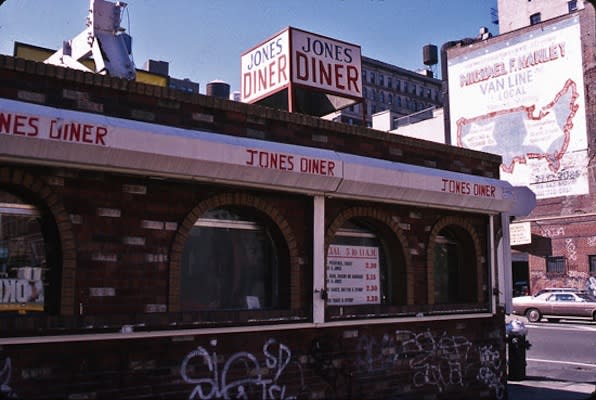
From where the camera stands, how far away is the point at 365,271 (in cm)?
943

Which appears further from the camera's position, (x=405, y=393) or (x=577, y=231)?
(x=577, y=231)

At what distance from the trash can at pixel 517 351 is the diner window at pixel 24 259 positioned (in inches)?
361

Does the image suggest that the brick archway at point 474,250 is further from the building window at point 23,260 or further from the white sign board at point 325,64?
the building window at point 23,260

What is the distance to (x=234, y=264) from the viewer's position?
806 centimetres

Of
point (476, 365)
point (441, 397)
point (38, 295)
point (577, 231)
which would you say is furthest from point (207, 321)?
point (577, 231)

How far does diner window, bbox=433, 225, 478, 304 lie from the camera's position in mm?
10664

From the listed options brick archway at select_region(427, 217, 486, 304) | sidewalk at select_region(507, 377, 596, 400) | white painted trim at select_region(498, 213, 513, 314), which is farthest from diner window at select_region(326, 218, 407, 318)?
sidewalk at select_region(507, 377, 596, 400)

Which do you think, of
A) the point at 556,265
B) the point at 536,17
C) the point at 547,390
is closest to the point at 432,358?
the point at 547,390

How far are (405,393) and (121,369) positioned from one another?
435cm

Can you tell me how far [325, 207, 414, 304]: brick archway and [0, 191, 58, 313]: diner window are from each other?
3.59m

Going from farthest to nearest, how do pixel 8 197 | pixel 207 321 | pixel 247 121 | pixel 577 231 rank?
1. pixel 577 231
2. pixel 247 121
3. pixel 207 321
4. pixel 8 197

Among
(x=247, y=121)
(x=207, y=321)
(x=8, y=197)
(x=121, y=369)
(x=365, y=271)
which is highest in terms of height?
(x=247, y=121)

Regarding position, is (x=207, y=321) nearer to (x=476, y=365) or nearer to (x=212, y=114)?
(x=212, y=114)

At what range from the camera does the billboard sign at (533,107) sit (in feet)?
103
